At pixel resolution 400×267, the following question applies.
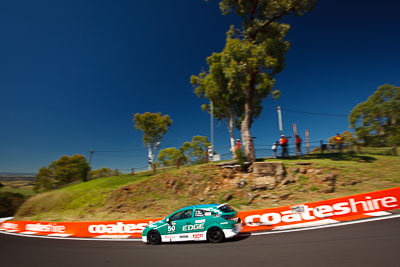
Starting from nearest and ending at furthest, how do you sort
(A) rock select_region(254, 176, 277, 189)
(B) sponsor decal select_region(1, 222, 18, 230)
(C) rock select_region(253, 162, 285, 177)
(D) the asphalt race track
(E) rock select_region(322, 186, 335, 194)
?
(D) the asphalt race track, (E) rock select_region(322, 186, 335, 194), (A) rock select_region(254, 176, 277, 189), (C) rock select_region(253, 162, 285, 177), (B) sponsor decal select_region(1, 222, 18, 230)

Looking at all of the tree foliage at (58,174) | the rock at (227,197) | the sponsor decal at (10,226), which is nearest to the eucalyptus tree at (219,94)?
the rock at (227,197)

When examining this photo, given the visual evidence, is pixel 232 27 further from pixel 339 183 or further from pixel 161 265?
pixel 161 265

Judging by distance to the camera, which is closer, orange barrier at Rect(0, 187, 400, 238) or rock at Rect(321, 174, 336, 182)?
orange barrier at Rect(0, 187, 400, 238)

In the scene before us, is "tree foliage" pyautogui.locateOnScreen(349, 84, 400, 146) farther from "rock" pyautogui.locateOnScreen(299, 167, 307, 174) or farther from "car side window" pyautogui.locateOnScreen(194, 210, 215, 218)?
"car side window" pyautogui.locateOnScreen(194, 210, 215, 218)

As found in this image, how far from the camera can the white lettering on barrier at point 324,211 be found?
8.20 m

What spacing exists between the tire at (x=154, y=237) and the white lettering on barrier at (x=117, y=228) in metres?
2.15

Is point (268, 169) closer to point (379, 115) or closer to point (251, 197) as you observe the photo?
point (251, 197)

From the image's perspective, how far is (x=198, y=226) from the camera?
26.7ft

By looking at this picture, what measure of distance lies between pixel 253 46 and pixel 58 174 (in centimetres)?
4822

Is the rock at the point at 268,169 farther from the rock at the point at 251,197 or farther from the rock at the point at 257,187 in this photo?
the rock at the point at 251,197

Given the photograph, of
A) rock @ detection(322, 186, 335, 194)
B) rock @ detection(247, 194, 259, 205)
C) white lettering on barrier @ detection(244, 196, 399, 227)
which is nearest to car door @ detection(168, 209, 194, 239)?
A: white lettering on barrier @ detection(244, 196, 399, 227)

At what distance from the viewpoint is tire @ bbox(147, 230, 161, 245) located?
8.97 meters

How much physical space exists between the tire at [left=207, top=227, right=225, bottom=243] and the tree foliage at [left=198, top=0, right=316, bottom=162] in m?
10.2

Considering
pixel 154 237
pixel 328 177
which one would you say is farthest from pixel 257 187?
pixel 154 237
